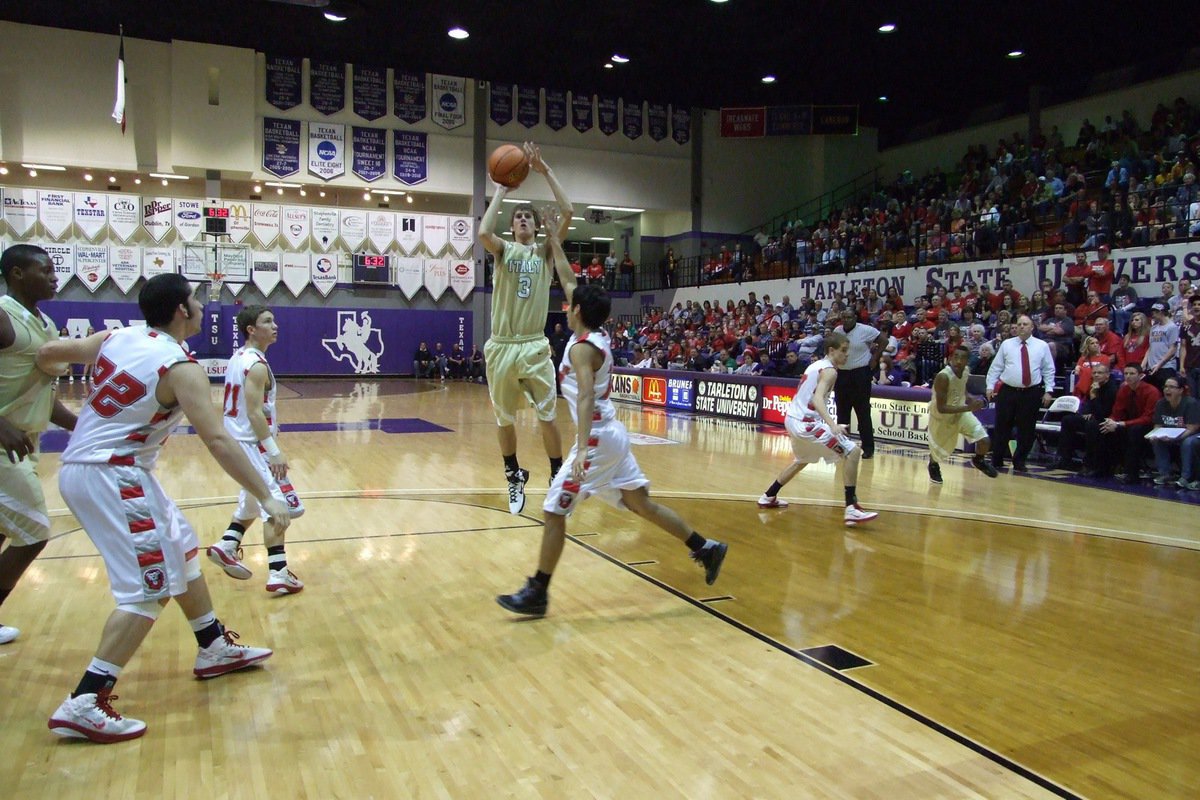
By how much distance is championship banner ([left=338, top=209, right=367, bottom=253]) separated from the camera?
1003 inches

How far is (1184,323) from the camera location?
9.92 metres

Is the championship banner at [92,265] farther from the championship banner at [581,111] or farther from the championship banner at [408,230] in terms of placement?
the championship banner at [581,111]

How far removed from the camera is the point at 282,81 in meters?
24.0

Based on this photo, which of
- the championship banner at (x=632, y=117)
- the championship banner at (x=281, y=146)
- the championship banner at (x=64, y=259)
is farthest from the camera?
the championship banner at (x=632, y=117)

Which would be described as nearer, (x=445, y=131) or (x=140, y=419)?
(x=140, y=419)

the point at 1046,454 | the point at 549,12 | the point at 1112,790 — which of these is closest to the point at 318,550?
the point at 1112,790

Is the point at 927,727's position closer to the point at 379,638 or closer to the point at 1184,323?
the point at 379,638

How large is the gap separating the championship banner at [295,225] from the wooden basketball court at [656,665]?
19.8 meters

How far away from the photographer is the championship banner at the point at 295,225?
81.9 feet

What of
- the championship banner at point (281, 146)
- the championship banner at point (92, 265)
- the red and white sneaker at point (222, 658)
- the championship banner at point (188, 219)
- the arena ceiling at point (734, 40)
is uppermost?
the arena ceiling at point (734, 40)

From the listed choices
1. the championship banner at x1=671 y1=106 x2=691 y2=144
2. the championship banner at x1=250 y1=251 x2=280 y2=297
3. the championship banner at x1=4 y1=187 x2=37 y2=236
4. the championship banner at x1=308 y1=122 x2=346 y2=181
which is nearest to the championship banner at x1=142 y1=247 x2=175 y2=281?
the championship banner at x1=250 y1=251 x2=280 y2=297

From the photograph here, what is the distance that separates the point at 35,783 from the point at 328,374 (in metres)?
24.9

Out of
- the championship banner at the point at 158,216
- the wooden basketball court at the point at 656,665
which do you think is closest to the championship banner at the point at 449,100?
the championship banner at the point at 158,216

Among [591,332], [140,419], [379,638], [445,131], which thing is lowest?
[379,638]
